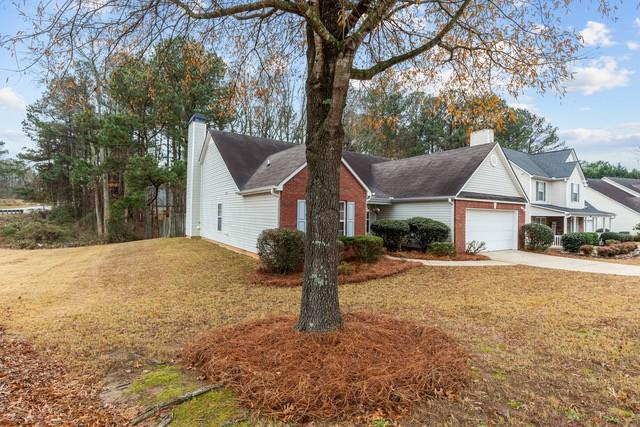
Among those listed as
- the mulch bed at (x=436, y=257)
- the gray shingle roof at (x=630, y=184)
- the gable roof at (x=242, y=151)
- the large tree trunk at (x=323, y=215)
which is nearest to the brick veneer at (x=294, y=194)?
the mulch bed at (x=436, y=257)

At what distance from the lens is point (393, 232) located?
1509 cm

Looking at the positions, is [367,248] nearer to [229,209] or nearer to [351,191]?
[351,191]

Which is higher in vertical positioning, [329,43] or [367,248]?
[329,43]

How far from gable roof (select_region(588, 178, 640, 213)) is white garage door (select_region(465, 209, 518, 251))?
63.7ft

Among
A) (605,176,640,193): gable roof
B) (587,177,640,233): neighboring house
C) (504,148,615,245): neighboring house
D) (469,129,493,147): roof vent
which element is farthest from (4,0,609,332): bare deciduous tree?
(605,176,640,193): gable roof

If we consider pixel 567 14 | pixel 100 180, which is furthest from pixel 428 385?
pixel 100 180

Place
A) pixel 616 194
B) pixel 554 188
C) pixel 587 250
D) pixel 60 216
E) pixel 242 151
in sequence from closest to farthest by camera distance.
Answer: pixel 587 250
pixel 242 151
pixel 554 188
pixel 60 216
pixel 616 194

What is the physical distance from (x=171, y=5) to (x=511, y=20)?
17.0 feet

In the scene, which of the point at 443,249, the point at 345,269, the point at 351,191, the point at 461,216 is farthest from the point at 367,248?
the point at 461,216

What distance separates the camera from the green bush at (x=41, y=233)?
901 inches

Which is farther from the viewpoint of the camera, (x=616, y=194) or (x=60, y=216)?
(x=616, y=194)

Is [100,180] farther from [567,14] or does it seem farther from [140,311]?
[567,14]

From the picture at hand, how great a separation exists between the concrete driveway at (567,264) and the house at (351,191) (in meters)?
1.61

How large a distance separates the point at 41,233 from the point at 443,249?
81.3 ft
